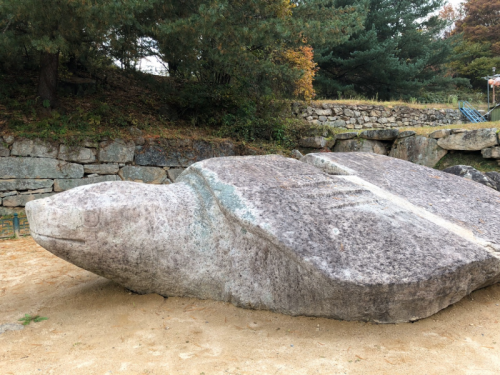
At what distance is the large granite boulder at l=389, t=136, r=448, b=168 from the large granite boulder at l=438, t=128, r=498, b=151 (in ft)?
0.43

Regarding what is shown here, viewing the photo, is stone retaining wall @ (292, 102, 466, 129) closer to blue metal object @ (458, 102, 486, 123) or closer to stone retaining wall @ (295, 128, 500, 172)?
blue metal object @ (458, 102, 486, 123)

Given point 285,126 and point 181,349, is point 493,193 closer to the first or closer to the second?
point 181,349

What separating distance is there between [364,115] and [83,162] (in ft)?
25.5

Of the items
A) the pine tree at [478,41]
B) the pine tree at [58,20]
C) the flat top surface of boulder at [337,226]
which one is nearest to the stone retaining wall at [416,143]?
the flat top surface of boulder at [337,226]

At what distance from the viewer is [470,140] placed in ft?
19.7

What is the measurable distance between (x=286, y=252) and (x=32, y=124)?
5519 mm

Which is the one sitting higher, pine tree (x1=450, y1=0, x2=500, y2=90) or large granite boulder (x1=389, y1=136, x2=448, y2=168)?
pine tree (x1=450, y1=0, x2=500, y2=90)

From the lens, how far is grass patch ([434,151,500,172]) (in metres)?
5.80

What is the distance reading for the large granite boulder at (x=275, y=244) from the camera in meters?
1.98

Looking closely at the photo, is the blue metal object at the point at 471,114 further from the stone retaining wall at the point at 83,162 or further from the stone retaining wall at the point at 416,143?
the stone retaining wall at the point at 83,162

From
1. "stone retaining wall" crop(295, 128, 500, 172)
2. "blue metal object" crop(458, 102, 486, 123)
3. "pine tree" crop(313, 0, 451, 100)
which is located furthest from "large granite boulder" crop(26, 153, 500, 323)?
"pine tree" crop(313, 0, 451, 100)

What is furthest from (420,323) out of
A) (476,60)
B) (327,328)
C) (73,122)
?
(476,60)

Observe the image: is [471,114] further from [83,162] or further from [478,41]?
[83,162]

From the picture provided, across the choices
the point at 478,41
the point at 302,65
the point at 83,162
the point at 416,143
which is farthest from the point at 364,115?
the point at 478,41
